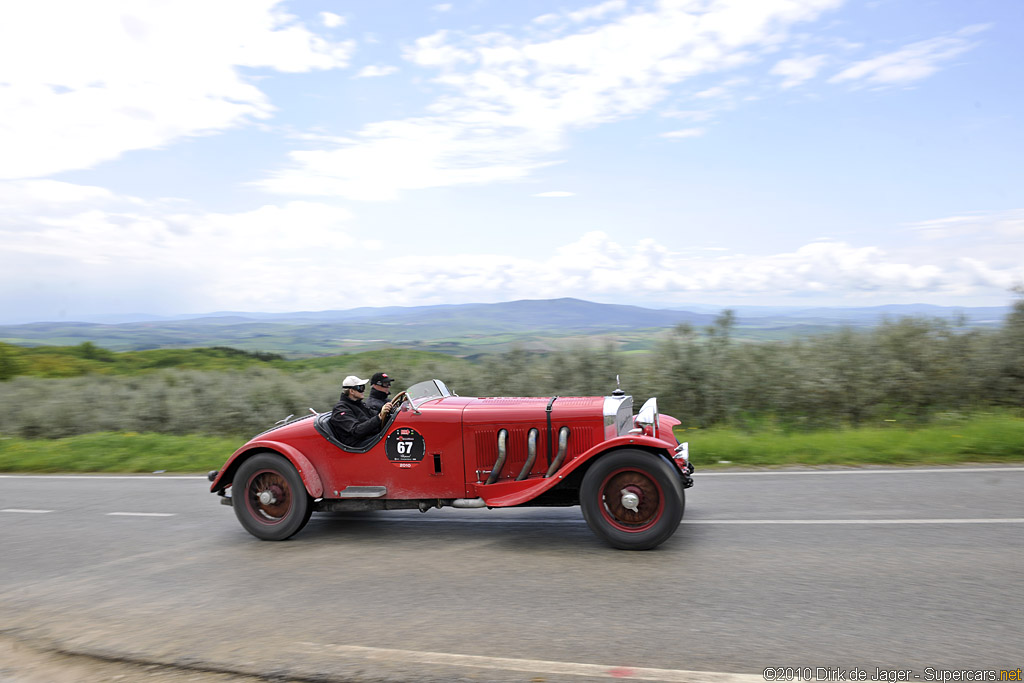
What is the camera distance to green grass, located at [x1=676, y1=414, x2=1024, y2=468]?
9070mm

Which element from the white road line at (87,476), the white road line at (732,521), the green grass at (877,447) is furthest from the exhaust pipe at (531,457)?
the white road line at (87,476)

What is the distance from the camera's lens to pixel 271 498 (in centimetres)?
658

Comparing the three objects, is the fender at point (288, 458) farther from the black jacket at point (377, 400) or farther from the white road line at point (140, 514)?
the white road line at point (140, 514)

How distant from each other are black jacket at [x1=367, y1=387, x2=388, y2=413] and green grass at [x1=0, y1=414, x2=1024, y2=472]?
4.69 metres

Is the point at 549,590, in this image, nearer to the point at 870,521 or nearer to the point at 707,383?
the point at 870,521

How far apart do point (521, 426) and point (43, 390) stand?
18203mm

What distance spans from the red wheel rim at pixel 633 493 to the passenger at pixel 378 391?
244 cm

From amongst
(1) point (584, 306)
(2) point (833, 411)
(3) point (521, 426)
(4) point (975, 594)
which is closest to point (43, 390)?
(3) point (521, 426)

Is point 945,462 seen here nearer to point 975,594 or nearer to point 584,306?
point 975,594

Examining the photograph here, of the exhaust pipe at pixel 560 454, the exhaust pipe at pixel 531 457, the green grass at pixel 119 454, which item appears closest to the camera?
the exhaust pipe at pixel 560 454

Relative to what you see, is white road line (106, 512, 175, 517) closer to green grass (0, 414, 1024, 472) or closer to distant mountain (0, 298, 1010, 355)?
green grass (0, 414, 1024, 472)

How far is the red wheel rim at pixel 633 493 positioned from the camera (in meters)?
5.59

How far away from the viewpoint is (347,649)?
4.04 metres

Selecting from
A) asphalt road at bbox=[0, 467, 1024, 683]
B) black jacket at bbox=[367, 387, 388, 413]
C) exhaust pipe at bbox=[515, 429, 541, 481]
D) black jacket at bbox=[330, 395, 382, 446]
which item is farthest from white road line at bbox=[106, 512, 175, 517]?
exhaust pipe at bbox=[515, 429, 541, 481]
